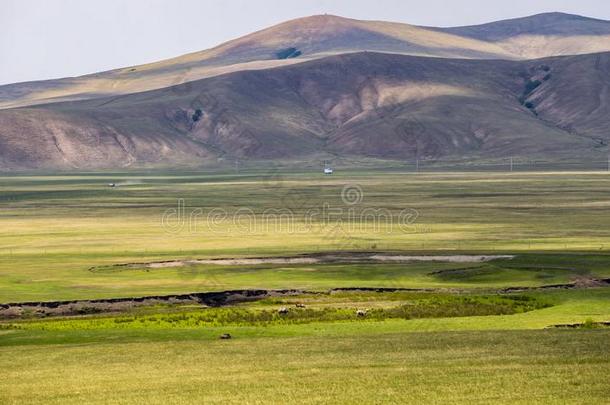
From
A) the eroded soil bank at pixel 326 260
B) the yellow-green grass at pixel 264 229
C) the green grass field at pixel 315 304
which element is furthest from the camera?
the eroded soil bank at pixel 326 260

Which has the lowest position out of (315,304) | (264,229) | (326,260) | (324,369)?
(264,229)

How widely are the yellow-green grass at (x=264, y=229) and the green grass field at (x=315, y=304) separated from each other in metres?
0.28

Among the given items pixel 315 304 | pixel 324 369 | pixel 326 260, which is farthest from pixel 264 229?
pixel 324 369

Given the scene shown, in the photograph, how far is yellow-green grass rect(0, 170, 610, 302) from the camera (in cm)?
6738

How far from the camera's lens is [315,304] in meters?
57.4

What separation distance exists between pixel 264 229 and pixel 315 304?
46.0m

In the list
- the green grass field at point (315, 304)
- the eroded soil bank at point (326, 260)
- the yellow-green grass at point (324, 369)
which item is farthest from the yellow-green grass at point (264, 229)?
the yellow-green grass at point (324, 369)

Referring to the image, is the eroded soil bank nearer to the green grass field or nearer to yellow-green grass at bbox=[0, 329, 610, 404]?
the green grass field

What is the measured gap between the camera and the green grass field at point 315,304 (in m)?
33.4

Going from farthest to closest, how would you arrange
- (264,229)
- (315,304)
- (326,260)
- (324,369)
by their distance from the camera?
(264,229)
(326,260)
(315,304)
(324,369)

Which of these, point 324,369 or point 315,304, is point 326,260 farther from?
point 324,369

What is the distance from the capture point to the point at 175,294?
2410 inches

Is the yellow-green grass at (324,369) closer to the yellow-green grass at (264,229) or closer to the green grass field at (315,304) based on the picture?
the green grass field at (315,304)

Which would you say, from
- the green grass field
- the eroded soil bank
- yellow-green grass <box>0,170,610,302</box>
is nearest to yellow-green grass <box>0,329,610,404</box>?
the green grass field
